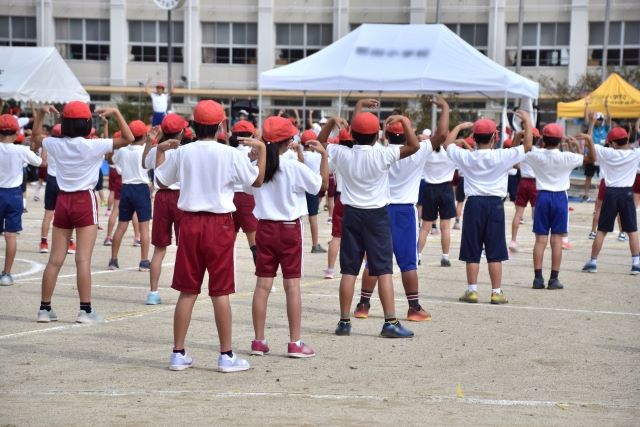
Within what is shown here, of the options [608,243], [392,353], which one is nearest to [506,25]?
[608,243]

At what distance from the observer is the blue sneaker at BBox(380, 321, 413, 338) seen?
9523mm

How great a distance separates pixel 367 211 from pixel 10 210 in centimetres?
496

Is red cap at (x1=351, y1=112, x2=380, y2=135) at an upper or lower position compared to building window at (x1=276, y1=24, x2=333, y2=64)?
lower

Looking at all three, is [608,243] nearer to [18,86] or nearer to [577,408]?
[577,408]

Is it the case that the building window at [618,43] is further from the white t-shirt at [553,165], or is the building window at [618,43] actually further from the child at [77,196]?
the child at [77,196]

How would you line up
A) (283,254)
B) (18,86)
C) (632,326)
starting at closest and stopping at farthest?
(283,254) → (632,326) → (18,86)

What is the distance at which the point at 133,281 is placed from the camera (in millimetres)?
13117

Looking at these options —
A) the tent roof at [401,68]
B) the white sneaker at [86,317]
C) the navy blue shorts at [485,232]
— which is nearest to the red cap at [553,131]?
the navy blue shorts at [485,232]

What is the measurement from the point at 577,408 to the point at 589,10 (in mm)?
45498

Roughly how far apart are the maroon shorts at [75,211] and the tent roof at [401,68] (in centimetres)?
1293

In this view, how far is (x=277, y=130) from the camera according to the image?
867cm

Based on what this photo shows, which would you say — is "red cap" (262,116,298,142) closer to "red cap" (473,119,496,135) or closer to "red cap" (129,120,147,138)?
"red cap" (473,119,496,135)

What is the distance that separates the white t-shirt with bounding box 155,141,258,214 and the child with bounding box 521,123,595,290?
6056mm

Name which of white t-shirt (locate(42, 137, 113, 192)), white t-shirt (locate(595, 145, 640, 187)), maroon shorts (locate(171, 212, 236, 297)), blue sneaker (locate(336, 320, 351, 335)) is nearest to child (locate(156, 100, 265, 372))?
maroon shorts (locate(171, 212, 236, 297))
